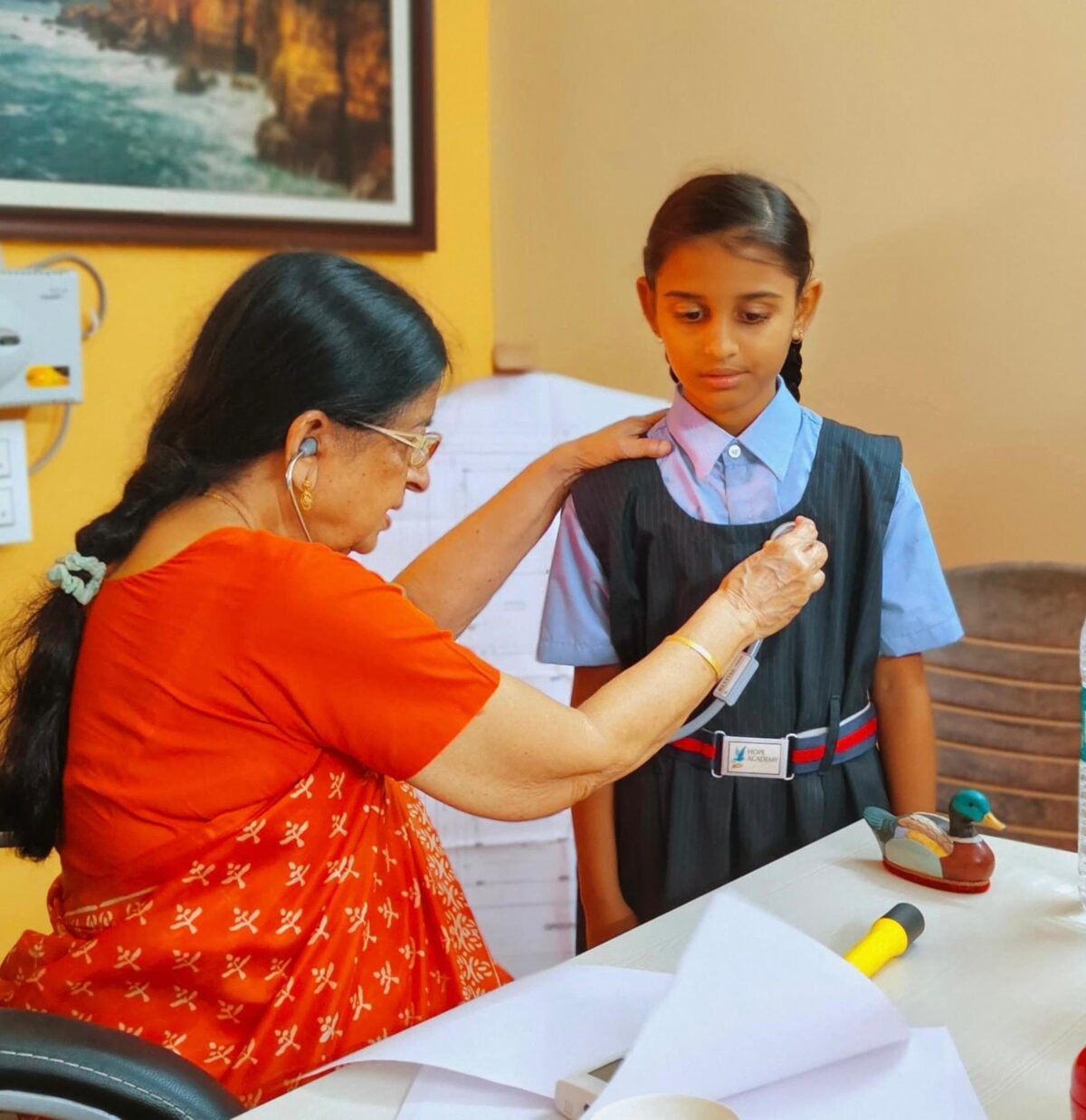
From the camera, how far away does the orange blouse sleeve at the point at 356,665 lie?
101 cm

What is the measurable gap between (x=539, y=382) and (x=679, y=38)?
602mm

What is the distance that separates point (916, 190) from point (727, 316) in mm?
768

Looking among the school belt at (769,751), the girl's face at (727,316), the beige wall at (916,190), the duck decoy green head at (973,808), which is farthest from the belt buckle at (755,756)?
the beige wall at (916,190)

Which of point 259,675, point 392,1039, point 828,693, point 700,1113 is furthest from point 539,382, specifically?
point 700,1113

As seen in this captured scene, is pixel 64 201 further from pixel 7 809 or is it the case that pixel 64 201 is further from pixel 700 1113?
pixel 700 1113

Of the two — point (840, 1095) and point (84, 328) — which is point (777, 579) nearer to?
point (840, 1095)

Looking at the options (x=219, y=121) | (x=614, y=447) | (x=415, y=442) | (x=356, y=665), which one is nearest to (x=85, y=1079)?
(x=356, y=665)

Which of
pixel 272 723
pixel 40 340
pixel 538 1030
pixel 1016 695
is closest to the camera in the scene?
pixel 538 1030

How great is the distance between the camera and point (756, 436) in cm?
132

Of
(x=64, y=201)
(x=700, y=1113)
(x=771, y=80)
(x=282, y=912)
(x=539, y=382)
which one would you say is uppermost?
(x=771, y=80)

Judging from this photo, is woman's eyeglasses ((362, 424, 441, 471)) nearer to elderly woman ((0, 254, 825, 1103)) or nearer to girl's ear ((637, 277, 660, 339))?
elderly woman ((0, 254, 825, 1103))

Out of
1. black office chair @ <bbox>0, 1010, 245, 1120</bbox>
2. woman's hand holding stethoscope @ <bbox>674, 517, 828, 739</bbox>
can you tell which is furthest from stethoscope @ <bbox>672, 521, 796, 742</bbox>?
black office chair @ <bbox>0, 1010, 245, 1120</bbox>

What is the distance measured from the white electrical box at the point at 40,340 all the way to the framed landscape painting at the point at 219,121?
105mm

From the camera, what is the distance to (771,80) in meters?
1.97
